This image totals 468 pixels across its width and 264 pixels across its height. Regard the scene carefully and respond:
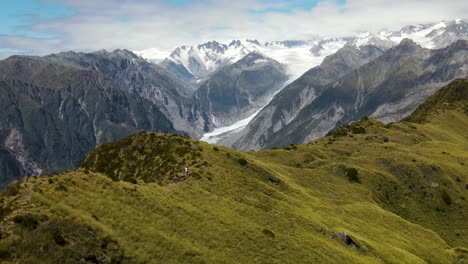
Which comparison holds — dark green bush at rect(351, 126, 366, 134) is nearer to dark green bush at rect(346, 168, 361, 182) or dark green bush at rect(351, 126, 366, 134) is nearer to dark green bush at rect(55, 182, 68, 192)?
dark green bush at rect(346, 168, 361, 182)

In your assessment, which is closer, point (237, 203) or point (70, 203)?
point (70, 203)

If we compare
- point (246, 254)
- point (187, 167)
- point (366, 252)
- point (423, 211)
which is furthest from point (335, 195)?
point (246, 254)

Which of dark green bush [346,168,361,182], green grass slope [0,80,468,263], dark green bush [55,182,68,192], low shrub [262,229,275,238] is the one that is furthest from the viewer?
dark green bush [346,168,361,182]

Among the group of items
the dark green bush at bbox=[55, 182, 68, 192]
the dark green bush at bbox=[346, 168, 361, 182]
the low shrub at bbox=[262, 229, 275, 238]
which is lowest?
the dark green bush at bbox=[346, 168, 361, 182]

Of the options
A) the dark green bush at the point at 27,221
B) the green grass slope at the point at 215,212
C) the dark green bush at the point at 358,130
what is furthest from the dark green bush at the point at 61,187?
the dark green bush at the point at 358,130

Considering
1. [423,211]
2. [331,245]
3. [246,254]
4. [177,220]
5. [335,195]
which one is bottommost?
[423,211]

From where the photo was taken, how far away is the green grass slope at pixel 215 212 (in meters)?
47.0

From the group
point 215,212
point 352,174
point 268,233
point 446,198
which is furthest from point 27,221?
point 446,198

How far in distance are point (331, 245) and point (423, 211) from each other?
62.1m

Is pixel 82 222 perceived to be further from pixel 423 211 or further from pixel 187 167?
pixel 423 211

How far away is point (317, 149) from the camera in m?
151

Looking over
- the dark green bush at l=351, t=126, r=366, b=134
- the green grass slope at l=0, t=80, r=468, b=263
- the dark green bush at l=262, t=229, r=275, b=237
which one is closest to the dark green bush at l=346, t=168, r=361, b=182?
the green grass slope at l=0, t=80, r=468, b=263

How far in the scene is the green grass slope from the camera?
47.0 metres

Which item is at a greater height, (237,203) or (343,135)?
(237,203)
